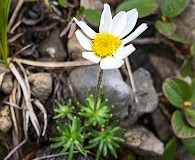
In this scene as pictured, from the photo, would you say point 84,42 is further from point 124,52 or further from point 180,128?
point 180,128

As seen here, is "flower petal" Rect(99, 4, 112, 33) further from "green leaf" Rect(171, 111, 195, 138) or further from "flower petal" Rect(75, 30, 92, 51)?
"green leaf" Rect(171, 111, 195, 138)

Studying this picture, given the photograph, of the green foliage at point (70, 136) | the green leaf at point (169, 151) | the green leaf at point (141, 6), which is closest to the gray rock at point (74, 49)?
the green leaf at point (141, 6)

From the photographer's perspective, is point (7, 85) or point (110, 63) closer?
point (110, 63)

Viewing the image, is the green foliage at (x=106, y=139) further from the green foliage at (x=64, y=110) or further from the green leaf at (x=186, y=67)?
the green leaf at (x=186, y=67)

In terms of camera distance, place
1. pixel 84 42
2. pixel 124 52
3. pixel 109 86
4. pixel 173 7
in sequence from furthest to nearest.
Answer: pixel 173 7 → pixel 109 86 → pixel 84 42 → pixel 124 52

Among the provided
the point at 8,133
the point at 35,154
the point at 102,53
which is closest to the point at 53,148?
the point at 35,154

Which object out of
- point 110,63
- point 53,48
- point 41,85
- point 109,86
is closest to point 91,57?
point 110,63
